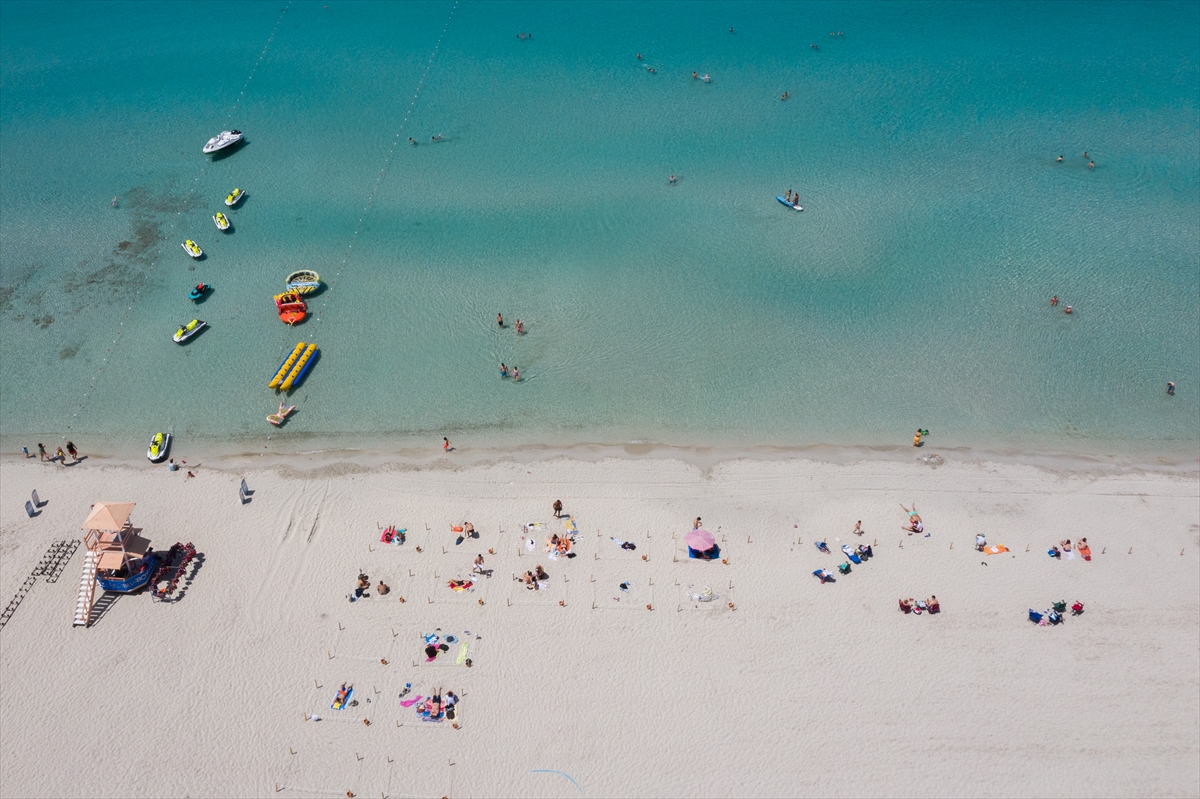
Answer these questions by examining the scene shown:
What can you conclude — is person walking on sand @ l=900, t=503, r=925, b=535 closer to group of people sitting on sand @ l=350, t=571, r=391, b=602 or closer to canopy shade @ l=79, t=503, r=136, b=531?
group of people sitting on sand @ l=350, t=571, r=391, b=602

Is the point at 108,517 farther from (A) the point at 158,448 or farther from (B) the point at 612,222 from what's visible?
(B) the point at 612,222

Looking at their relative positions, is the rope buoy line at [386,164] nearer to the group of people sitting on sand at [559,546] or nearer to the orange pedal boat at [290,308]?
the orange pedal boat at [290,308]

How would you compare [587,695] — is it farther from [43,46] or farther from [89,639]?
[43,46]

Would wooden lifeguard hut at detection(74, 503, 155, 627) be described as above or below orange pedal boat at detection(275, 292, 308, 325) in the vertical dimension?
below

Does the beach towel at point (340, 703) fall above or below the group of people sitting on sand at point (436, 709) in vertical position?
below

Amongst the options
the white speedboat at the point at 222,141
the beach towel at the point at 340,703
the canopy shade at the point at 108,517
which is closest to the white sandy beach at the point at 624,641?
the beach towel at the point at 340,703

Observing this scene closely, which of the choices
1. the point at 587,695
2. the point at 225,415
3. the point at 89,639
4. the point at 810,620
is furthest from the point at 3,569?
the point at 810,620

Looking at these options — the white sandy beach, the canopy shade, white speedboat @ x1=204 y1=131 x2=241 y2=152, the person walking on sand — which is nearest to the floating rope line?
white speedboat @ x1=204 y1=131 x2=241 y2=152
